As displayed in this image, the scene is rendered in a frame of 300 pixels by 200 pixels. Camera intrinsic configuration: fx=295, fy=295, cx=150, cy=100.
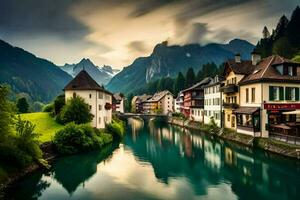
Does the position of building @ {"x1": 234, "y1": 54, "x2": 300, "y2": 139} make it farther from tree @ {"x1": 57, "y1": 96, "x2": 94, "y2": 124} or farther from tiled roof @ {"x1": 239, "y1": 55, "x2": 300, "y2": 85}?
tree @ {"x1": 57, "y1": 96, "x2": 94, "y2": 124}

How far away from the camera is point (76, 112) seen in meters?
48.6

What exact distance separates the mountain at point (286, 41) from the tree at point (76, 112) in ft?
208

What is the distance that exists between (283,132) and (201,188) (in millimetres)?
19009

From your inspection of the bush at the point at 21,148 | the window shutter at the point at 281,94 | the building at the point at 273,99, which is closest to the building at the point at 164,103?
the building at the point at 273,99

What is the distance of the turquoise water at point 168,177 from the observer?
22.9m

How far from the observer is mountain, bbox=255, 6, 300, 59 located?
10550cm

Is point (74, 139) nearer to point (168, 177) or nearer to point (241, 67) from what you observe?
point (168, 177)

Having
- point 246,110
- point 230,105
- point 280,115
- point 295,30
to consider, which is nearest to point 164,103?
point 295,30

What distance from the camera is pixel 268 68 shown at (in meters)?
44.3

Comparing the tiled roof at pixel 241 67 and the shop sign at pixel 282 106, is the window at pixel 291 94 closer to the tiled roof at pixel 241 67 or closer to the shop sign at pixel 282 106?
the shop sign at pixel 282 106

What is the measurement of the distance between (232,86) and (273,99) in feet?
31.7

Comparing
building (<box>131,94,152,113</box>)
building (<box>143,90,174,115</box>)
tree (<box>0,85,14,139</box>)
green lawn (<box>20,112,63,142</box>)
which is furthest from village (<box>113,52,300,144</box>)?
building (<box>131,94,152,113</box>)

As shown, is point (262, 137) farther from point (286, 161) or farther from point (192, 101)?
point (192, 101)

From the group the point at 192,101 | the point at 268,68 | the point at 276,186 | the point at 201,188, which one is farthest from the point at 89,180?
the point at 192,101
